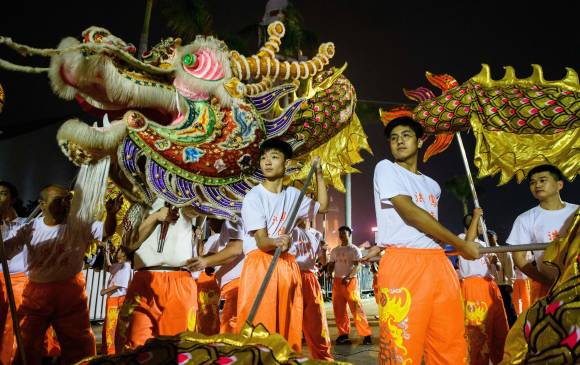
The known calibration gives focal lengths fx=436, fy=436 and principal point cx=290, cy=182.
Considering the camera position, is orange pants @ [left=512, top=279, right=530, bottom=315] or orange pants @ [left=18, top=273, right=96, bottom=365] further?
orange pants @ [left=512, top=279, right=530, bottom=315]

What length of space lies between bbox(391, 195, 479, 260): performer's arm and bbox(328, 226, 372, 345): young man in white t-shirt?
13.5ft

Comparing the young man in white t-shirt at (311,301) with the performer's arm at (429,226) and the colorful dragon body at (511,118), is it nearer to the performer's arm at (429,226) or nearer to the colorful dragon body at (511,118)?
the performer's arm at (429,226)

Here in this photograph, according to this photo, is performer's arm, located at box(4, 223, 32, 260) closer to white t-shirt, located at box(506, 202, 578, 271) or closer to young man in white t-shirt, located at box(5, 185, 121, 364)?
young man in white t-shirt, located at box(5, 185, 121, 364)

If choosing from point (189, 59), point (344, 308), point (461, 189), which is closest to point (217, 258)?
Answer: point (189, 59)

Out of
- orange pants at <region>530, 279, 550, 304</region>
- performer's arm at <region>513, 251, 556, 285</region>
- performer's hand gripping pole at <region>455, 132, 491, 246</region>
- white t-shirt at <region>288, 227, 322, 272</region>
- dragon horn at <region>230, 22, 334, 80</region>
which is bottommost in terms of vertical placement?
orange pants at <region>530, 279, 550, 304</region>

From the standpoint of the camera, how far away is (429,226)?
89.5 inches

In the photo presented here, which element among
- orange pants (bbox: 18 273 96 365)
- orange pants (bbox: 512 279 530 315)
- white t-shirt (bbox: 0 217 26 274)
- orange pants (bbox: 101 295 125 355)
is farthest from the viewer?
orange pants (bbox: 512 279 530 315)

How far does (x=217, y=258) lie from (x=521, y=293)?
4.63m

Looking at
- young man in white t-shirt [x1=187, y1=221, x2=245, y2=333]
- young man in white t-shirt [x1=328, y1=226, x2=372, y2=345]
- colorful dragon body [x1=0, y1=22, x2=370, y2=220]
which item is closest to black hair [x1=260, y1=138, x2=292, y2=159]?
colorful dragon body [x1=0, y1=22, x2=370, y2=220]

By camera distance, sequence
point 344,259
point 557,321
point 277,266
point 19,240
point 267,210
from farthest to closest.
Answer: point 344,259, point 19,240, point 267,210, point 277,266, point 557,321

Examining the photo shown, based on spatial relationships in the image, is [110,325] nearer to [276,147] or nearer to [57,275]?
[57,275]

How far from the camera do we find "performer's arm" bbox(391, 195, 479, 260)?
88.6 inches

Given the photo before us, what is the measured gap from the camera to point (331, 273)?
7.74 metres

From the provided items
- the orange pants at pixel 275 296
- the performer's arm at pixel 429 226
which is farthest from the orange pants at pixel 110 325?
the performer's arm at pixel 429 226
